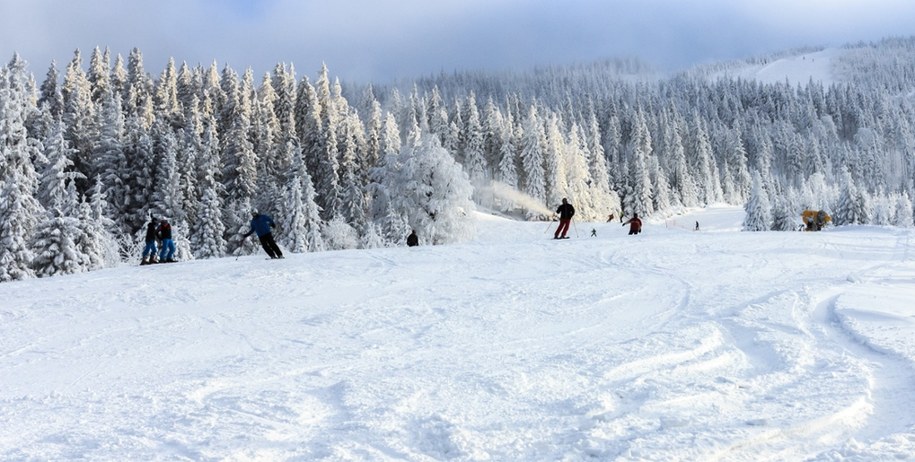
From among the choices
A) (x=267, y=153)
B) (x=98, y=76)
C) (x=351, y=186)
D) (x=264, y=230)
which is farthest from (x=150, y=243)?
(x=98, y=76)

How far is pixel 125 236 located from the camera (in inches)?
2082

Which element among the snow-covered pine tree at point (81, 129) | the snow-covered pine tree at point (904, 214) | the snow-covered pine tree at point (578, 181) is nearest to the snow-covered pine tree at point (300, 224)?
the snow-covered pine tree at point (81, 129)

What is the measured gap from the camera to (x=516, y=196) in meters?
82.1

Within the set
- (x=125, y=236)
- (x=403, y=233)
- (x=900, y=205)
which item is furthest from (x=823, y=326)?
(x=900, y=205)

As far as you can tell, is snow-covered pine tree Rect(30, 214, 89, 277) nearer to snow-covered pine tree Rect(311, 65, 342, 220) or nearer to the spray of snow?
snow-covered pine tree Rect(311, 65, 342, 220)


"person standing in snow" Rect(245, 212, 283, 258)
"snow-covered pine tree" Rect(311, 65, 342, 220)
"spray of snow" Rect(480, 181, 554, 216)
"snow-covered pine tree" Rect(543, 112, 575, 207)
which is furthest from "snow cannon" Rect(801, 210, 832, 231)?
"snow-covered pine tree" Rect(311, 65, 342, 220)

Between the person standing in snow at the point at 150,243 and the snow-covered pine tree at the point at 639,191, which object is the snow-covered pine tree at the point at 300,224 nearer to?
the person standing in snow at the point at 150,243

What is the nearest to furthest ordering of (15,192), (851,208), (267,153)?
1. (15,192)
2. (267,153)
3. (851,208)

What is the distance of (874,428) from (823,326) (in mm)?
5027

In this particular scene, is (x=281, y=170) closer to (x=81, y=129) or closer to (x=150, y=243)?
(x=81, y=129)

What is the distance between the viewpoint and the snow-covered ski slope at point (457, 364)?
5379 mm

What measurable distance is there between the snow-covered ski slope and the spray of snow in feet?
202

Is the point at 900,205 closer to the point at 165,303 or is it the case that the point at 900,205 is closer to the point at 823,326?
the point at 823,326

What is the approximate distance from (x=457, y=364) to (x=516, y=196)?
74.6 meters
